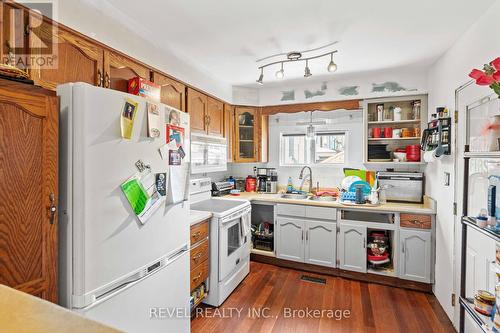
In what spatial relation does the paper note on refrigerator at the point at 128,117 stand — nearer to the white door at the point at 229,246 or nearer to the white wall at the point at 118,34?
the white wall at the point at 118,34

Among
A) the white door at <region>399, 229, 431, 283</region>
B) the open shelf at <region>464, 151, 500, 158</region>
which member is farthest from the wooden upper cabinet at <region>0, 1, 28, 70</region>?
the white door at <region>399, 229, 431, 283</region>

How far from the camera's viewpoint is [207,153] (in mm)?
2689

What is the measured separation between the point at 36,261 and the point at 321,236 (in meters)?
2.60

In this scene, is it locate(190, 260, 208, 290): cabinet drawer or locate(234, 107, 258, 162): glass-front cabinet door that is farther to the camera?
locate(234, 107, 258, 162): glass-front cabinet door

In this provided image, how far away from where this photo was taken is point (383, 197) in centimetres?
297

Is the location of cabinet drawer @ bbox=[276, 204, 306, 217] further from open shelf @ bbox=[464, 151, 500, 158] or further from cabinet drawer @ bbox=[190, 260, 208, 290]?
open shelf @ bbox=[464, 151, 500, 158]

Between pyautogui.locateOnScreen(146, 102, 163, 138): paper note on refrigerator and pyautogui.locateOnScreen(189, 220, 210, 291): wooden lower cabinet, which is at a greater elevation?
pyautogui.locateOnScreen(146, 102, 163, 138): paper note on refrigerator

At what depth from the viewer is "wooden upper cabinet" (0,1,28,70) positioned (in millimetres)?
1141

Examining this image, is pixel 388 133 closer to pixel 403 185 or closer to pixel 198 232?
pixel 403 185

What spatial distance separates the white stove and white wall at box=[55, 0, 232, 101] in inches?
47.1

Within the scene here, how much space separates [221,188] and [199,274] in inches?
54.7

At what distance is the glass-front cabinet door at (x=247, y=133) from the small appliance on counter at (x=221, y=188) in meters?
0.42

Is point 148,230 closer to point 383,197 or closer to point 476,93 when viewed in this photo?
point 476,93

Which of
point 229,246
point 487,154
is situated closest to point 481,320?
point 487,154
